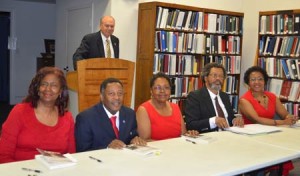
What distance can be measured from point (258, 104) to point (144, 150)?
1944 millimetres

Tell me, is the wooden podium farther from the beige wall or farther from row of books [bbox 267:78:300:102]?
row of books [bbox 267:78:300:102]

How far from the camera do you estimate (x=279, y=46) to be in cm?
592

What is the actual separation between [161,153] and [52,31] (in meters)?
7.87

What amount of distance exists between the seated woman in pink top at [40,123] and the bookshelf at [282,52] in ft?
13.6

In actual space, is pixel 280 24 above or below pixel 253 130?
above

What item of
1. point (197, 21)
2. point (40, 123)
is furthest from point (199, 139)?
point (197, 21)

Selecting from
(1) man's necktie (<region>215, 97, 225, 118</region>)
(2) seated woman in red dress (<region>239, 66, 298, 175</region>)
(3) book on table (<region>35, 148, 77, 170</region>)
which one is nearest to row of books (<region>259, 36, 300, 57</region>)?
(2) seated woman in red dress (<region>239, 66, 298, 175</region>)

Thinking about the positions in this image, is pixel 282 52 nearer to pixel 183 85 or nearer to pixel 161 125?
pixel 183 85

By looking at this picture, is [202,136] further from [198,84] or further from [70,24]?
[70,24]

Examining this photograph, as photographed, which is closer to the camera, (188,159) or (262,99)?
(188,159)

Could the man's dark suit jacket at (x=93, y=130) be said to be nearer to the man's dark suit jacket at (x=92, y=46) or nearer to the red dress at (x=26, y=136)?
the red dress at (x=26, y=136)

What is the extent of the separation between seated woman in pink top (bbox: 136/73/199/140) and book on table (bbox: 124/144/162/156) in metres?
0.61

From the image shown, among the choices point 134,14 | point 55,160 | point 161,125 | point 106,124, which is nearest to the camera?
point 55,160

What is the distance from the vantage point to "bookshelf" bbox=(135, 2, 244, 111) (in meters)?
5.48
